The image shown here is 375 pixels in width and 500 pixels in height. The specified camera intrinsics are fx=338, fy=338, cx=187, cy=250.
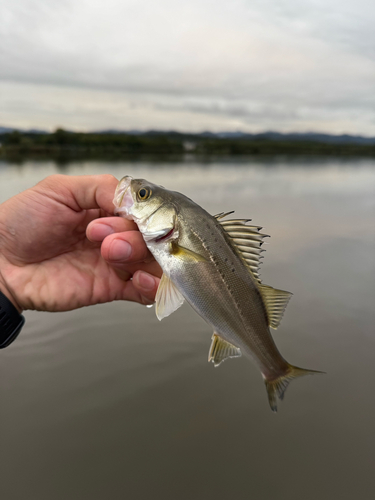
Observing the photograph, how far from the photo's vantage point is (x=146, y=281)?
10.8 feet

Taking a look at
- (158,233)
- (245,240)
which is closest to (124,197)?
(158,233)

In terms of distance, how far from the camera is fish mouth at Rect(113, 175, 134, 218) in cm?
278

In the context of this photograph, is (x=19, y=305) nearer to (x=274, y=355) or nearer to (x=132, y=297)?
(x=132, y=297)

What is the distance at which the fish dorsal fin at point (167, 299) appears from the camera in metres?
2.60

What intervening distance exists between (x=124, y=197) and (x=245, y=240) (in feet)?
3.46

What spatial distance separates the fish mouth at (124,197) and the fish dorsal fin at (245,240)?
2.52 ft

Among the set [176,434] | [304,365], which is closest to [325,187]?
[304,365]

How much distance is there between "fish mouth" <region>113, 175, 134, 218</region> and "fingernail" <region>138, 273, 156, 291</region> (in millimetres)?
709

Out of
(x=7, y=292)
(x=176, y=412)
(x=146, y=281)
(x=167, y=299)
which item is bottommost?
(x=176, y=412)

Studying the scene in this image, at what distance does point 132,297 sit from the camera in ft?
12.9

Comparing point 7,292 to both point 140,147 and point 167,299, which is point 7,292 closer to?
point 167,299

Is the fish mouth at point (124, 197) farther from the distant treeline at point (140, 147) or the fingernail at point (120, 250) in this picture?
the distant treeline at point (140, 147)

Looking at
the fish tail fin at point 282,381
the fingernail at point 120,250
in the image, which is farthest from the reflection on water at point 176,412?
the fingernail at point 120,250

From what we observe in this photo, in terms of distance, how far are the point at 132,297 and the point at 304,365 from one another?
3361mm
